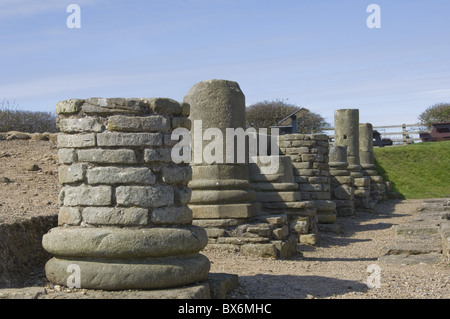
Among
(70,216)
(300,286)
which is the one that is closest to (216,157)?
(300,286)

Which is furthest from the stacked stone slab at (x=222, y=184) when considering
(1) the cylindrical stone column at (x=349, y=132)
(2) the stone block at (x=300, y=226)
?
(1) the cylindrical stone column at (x=349, y=132)

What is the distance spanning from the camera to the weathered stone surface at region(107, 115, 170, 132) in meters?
5.04

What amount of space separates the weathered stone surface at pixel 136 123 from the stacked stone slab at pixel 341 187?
11.7m

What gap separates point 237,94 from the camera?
9.24 meters

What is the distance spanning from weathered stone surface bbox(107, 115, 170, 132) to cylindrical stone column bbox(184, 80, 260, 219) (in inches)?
157

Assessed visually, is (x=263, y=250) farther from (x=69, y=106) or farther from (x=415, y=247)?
(x=69, y=106)

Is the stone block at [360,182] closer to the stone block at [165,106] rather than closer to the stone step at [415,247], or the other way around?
the stone step at [415,247]

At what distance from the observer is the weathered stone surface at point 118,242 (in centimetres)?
480

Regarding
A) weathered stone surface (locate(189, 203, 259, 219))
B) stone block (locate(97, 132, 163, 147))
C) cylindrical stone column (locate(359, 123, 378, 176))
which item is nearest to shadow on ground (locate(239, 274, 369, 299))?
stone block (locate(97, 132, 163, 147))

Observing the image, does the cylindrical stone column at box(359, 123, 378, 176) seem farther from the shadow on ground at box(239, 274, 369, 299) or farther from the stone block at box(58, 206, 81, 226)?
the stone block at box(58, 206, 81, 226)

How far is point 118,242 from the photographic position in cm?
479
